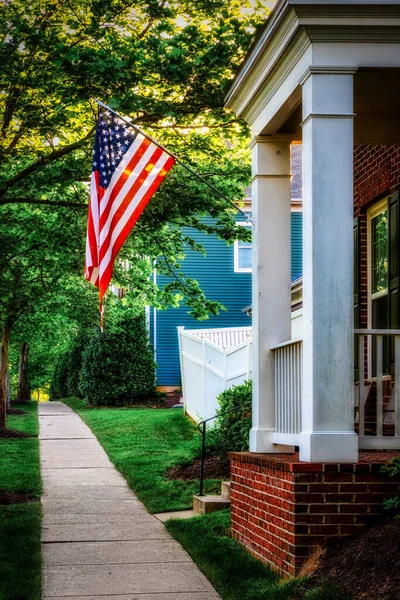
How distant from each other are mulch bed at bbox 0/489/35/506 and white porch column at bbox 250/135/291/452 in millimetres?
4270

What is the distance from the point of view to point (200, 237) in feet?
93.2

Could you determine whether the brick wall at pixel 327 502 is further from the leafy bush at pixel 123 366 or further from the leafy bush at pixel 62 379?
the leafy bush at pixel 62 379

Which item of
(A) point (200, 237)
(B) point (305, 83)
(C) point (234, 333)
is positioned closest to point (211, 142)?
(B) point (305, 83)

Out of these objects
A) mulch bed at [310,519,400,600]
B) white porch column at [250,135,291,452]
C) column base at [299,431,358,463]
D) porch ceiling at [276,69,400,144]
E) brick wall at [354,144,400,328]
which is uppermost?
porch ceiling at [276,69,400,144]

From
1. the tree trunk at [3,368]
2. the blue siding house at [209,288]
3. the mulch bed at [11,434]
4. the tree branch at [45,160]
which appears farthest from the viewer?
the blue siding house at [209,288]

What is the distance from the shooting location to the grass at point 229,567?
650cm

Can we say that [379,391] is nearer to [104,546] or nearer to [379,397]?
[379,397]

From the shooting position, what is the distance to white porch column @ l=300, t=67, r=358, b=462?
7219mm

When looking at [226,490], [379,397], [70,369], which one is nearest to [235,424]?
[226,490]

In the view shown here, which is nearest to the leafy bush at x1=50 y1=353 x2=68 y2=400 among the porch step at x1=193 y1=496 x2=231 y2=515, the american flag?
the porch step at x1=193 y1=496 x2=231 y2=515

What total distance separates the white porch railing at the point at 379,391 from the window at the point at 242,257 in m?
16.9

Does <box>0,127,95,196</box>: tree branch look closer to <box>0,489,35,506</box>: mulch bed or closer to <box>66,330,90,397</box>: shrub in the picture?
<box>0,489,35,506</box>: mulch bed

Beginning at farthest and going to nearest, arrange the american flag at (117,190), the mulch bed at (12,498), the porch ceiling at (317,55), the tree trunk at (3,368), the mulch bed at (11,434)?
the tree trunk at (3,368), the mulch bed at (11,434), the mulch bed at (12,498), the american flag at (117,190), the porch ceiling at (317,55)

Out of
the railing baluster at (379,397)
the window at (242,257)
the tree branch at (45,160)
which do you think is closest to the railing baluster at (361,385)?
the railing baluster at (379,397)
